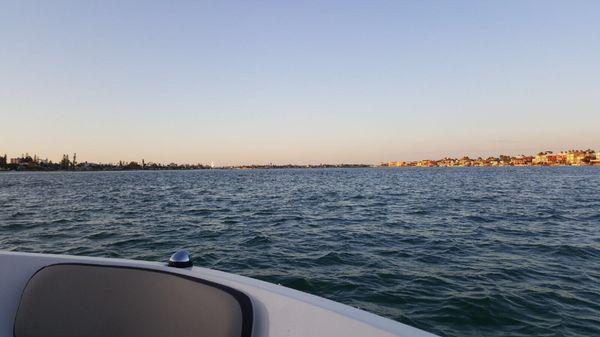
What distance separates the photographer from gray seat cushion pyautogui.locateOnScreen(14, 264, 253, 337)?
2244mm

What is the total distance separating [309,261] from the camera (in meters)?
8.90

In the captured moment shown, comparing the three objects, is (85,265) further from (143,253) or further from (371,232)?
(371,232)

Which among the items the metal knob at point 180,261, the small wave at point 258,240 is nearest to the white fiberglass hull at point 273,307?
the metal knob at point 180,261

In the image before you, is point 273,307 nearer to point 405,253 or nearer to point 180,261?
point 180,261

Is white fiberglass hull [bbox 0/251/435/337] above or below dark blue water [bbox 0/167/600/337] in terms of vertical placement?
above

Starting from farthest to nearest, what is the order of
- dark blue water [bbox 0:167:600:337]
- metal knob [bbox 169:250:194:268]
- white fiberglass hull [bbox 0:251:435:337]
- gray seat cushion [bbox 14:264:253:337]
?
dark blue water [bbox 0:167:600:337] → metal knob [bbox 169:250:194:268] → gray seat cushion [bbox 14:264:253:337] → white fiberglass hull [bbox 0:251:435:337]

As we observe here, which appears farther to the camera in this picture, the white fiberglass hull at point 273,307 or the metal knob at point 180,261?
the metal knob at point 180,261

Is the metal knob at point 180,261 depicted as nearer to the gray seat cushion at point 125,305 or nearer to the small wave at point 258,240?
the gray seat cushion at point 125,305

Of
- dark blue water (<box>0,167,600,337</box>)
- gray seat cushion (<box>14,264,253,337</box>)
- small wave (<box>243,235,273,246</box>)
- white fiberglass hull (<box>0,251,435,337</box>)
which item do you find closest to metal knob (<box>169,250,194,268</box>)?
white fiberglass hull (<box>0,251,435,337</box>)

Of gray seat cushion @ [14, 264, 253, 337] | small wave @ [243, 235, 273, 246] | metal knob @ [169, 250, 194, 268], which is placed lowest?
small wave @ [243, 235, 273, 246]

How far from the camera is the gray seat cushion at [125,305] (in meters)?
2.24

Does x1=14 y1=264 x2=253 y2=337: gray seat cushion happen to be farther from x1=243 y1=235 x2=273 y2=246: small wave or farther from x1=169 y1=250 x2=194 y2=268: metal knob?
x1=243 y1=235 x2=273 y2=246: small wave

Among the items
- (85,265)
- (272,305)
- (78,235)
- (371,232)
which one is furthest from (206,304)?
(78,235)

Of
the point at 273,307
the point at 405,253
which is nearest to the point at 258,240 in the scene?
the point at 405,253
